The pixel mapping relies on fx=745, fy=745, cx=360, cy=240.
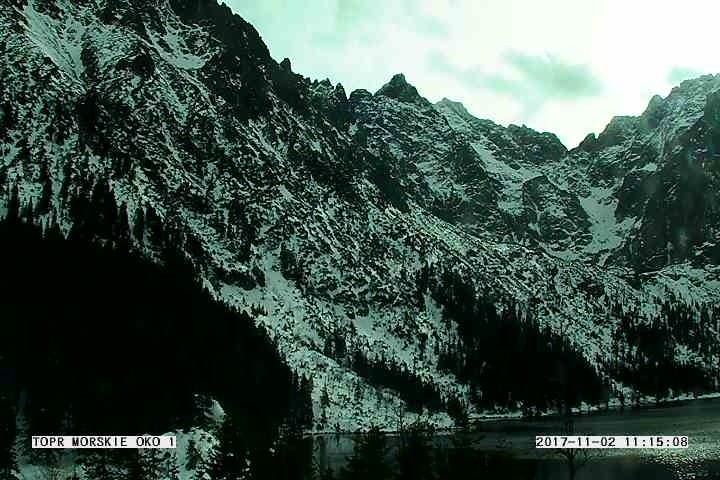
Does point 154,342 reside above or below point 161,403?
above

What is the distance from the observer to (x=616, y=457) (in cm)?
12912

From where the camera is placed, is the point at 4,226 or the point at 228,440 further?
the point at 4,226

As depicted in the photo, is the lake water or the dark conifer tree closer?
the dark conifer tree

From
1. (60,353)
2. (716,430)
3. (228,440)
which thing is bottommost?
(716,430)

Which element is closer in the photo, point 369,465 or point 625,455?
point 369,465

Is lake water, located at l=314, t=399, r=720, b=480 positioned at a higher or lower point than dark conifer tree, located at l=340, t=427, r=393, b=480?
lower

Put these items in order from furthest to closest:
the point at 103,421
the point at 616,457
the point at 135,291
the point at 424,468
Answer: the point at 135,291
the point at 616,457
the point at 103,421
the point at 424,468

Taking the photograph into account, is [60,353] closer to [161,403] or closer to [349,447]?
[161,403]

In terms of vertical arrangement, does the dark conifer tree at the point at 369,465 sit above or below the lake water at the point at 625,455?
above

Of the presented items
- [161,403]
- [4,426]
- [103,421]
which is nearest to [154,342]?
[161,403]

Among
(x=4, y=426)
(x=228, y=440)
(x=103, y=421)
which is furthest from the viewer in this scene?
(x=103, y=421)

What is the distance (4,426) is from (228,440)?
89.7ft

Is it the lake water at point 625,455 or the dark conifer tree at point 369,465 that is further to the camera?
the lake water at point 625,455

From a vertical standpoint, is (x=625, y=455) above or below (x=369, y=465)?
below
